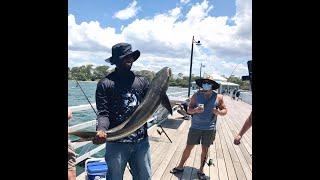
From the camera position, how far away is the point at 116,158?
3184mm

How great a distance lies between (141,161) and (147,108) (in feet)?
2.34

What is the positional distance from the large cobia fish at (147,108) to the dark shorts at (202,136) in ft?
8.31

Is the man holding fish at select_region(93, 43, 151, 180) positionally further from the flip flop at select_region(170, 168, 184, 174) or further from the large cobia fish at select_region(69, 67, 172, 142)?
the flip flop at select_region(170, 168, 184, 174)

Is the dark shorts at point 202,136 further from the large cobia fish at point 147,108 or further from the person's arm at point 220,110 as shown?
the large cobia fish at point 147,108

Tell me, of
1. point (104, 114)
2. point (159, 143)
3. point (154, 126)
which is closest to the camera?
point (104, 114)

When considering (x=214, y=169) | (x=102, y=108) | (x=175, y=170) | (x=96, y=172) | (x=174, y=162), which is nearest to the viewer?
(x=102, y=108)

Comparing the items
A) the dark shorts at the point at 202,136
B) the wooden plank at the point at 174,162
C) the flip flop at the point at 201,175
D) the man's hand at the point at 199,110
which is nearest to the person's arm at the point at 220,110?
the man's hand at the point at 199,110

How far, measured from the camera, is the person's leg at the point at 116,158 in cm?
318

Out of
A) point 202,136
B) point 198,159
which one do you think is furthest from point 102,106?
point 198,159

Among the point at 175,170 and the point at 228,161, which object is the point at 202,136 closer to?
the point at 175,170
